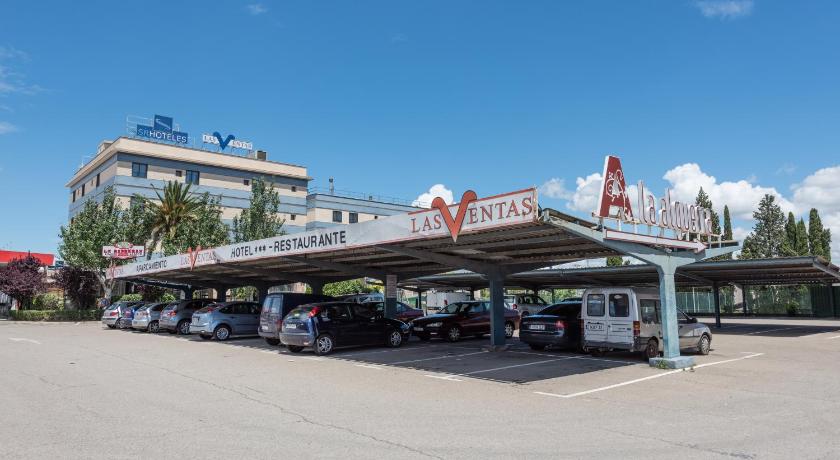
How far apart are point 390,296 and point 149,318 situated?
13.2m

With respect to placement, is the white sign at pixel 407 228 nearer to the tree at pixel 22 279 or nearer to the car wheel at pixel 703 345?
the car wheel at pixel 703 345

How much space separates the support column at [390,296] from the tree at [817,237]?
52.4 metres

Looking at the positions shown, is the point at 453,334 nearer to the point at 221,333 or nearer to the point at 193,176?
the point at 221,333

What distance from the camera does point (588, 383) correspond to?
11.4 meters

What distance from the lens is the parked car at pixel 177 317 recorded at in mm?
25422

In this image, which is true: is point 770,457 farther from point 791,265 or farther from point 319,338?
point 791,265

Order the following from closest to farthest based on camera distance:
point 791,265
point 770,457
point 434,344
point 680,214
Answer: point 770,457 < point 680,214 < point 434,344 < point 791,265

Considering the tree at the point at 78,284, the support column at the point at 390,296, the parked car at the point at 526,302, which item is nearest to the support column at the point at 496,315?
the support column at the point at 390,296

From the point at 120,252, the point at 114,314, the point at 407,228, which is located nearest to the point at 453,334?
the point at 407,228

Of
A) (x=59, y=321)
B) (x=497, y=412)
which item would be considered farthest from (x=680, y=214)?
(x=59, y=321)

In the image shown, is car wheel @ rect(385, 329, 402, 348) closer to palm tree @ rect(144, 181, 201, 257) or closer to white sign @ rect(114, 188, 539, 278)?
white sign @ rect(114, 188, 539, 278)

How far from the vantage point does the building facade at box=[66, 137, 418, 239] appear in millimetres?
53188

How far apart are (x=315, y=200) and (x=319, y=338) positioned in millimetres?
50402

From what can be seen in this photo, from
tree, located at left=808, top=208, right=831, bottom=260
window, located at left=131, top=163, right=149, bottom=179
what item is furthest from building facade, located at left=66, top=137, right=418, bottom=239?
tree, located at left=808, top=208, right=831, bottom=260
